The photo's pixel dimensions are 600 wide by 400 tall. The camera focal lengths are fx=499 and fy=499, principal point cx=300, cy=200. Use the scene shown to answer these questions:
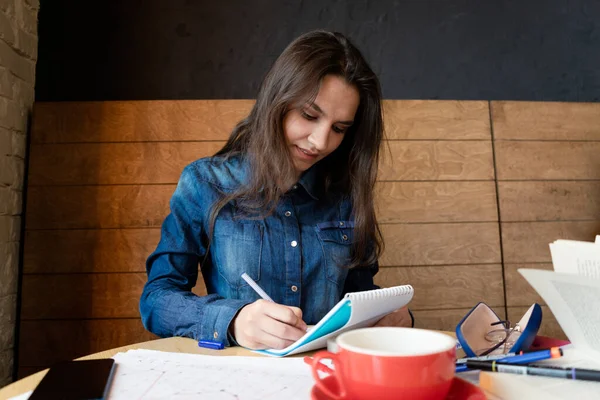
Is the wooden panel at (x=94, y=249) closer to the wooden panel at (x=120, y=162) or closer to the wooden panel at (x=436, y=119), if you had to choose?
the wooden panel at (x=120, y=162)

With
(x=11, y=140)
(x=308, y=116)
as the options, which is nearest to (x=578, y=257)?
(x=308, y=116)

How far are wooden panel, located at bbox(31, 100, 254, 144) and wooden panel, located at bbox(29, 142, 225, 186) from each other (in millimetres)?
28

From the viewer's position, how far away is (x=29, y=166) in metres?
1.68

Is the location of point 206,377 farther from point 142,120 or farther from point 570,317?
point 142,120

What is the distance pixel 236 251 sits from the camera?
1083 mm

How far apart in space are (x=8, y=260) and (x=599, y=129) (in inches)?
85.0

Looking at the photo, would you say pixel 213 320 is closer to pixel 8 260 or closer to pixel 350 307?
pixel 350 307

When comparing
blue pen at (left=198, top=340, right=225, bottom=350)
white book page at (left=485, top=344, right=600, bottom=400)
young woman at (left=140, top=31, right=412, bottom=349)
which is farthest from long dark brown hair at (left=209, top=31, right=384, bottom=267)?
white book page at (left=485, top=344, right=600, bottom=400)

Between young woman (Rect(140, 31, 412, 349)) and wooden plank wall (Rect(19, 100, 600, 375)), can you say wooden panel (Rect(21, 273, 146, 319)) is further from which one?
young woman (Rect(140, 31, 412, 349))

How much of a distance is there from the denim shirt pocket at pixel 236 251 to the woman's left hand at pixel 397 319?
0.30 metres

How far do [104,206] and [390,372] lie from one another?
1.51 metres

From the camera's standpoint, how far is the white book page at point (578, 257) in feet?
1.80

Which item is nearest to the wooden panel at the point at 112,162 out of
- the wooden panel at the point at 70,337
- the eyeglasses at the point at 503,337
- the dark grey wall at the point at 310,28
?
the dark grey wall at the point at 310,28

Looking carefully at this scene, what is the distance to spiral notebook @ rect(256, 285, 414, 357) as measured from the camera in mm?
635
